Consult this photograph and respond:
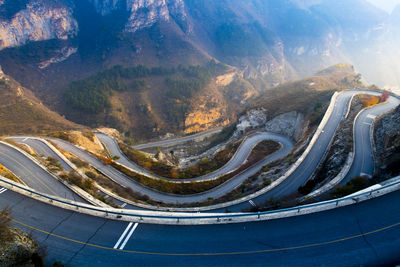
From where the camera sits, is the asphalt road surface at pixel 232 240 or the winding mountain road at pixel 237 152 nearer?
the asphalt road surface at pixel 232 240

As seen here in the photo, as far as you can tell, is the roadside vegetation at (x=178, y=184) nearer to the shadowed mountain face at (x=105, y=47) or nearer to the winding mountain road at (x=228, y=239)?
the winding mountain road at (x=228, y=239)

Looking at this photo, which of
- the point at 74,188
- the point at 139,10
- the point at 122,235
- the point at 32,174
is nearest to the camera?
the point at 122,235

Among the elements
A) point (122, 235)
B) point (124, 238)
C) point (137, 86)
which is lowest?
point (124, 238)

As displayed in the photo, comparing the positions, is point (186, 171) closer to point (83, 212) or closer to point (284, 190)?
point (284, 190)

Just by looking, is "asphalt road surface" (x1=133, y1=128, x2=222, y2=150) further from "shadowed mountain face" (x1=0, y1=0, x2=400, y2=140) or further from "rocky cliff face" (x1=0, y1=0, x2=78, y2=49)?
"rocky cliff face" (x1=0, y1=0, x2=78, y2=49)

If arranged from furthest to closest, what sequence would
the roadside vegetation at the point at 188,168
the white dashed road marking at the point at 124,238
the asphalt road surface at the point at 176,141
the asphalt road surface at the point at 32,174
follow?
the asphalt road surface at the point at 176,141 → the roadside vegetation at the point at 188,168 → the asphalt road surface at the point at 32,174 → the white dashed road marking at the point at 124,238

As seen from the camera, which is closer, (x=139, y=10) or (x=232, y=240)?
(x=232, y=240)

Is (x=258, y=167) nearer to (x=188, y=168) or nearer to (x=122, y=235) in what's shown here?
(x=188, y=168)

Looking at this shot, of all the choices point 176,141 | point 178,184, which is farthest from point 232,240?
point 176,141

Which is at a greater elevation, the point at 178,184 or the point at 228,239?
the point at 178,184

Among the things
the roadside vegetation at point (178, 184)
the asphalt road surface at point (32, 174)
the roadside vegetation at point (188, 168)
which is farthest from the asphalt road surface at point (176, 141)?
the asphalt road surface at point (32, 174)
